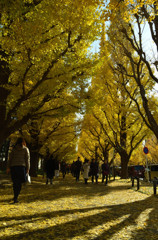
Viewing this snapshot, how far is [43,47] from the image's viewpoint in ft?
19.3

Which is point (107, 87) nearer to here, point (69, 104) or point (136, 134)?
point (136, 134)

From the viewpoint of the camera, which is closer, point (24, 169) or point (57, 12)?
point (24, 169)

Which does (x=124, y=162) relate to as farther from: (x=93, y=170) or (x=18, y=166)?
(x=18, y=166)

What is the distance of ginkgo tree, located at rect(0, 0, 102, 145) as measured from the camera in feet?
18.7

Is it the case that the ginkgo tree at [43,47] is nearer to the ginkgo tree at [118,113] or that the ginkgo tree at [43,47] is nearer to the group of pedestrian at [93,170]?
the group of pedestrian at [93,170]

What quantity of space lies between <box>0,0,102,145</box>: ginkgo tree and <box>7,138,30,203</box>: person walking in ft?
6.65

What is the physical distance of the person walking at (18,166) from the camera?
17.4 feet

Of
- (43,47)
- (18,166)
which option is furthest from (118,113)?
(18,166)

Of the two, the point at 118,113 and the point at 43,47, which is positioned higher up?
the point at 118,113

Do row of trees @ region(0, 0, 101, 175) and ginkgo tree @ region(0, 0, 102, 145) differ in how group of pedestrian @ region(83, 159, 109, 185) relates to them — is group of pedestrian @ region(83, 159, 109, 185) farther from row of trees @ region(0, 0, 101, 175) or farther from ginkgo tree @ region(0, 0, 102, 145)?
ginkgo tree @ region(0, 0, 102, 145)

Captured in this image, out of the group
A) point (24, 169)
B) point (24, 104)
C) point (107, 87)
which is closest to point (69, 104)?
point (24, 104)

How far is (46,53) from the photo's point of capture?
21.0 ft

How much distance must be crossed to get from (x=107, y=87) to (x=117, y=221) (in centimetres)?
1145

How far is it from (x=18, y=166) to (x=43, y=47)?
329cm
